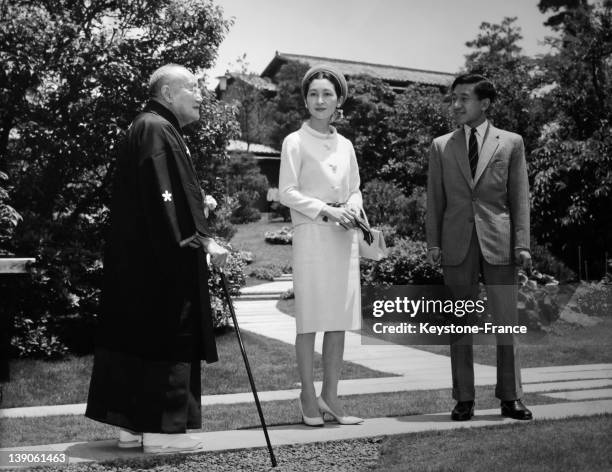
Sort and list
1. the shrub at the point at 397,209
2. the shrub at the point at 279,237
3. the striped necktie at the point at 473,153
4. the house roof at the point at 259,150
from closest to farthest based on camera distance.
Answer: the striped necktie at the point at 473,153
the shrub at the point at 397,209
the shrub at the point at 279,237
the house roof at the point at 259,150

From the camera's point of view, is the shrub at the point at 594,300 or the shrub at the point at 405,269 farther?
the shrub at the point at 405,269

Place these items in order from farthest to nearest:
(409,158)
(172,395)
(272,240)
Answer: (272,240), (409,158), (172,395)

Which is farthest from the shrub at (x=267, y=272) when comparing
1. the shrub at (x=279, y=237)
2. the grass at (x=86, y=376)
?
the grass at (x=86, y=376)

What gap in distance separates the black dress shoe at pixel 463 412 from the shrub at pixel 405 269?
300 inches

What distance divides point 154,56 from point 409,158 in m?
13.2

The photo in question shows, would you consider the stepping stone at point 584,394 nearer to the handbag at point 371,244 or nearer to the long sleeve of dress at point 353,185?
the handbag at point 371,244

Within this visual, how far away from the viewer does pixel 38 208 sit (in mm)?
8859

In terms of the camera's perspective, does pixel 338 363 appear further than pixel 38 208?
No

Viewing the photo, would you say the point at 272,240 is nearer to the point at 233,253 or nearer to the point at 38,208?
the point at 233,253

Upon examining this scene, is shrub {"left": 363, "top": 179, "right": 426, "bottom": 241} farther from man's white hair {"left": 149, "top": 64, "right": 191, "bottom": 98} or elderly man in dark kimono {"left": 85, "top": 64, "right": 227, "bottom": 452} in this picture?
elderly man in dark kimono {"left": 85, "top": 64, "right": 227, "bottom": 452}

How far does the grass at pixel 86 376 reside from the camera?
6.82 metres

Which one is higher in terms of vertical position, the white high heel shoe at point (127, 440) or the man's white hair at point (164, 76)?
the man's white hair at point (164, 76)

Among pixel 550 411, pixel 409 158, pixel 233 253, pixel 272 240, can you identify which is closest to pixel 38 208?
pixel 233 253

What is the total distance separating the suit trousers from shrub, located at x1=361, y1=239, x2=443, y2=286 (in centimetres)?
752
